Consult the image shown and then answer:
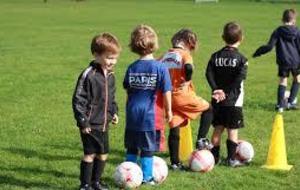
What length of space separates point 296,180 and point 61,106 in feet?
21.3

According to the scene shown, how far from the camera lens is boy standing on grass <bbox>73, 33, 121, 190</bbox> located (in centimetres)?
736

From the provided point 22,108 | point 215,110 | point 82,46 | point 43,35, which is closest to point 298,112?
point 215,110

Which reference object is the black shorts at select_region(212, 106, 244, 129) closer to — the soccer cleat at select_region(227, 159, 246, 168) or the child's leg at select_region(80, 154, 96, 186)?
the soccer cleat at select_region(227, 159, 246, 168)

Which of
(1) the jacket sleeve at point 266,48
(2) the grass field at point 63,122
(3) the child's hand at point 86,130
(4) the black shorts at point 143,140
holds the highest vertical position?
(1) the jacket sleeve at point 266,48

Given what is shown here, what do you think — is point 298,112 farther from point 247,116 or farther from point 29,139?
point 29,139

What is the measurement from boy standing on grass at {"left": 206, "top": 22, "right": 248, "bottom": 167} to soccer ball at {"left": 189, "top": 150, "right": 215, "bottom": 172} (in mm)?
483

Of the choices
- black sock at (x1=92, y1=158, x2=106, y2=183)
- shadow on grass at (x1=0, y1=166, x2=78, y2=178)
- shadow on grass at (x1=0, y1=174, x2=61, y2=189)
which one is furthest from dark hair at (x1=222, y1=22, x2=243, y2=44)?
shadow on grass at (x1=0, y1=174, x2=61, y2=189)

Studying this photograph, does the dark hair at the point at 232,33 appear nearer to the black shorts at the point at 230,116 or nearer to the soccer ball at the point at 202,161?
the black shorts at the point at 230,116

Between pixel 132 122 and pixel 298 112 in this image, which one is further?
pixel 298 112

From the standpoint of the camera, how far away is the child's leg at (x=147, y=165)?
7.92m

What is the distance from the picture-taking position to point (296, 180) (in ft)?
27.5

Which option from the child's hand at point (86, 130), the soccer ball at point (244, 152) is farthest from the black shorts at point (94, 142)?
the soccer ball at point (244, 152)

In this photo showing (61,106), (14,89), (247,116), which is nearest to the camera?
(247,116)

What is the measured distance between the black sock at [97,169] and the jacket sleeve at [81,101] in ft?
1.94
